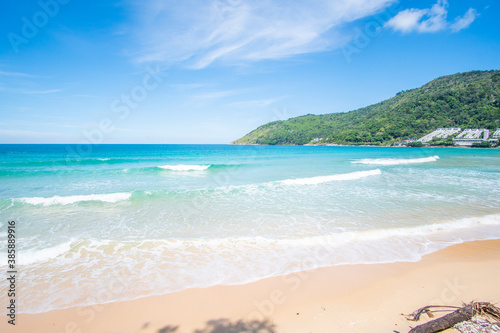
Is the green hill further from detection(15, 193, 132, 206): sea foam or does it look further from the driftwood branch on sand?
the driftwood branch on sand

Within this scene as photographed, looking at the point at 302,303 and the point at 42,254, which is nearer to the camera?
the point at 302,303

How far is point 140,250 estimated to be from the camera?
225 inches

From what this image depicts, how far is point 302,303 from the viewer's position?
12.0 ft

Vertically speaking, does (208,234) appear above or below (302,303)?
above

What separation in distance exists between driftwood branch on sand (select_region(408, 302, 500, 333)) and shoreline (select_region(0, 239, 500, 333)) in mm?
195

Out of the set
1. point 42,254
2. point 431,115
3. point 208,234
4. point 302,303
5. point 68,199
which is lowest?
point 302,303

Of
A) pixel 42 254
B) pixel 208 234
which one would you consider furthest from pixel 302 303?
pixel 42 254

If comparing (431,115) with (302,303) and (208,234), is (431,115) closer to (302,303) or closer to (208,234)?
(208,234)

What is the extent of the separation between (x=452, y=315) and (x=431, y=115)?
405ft

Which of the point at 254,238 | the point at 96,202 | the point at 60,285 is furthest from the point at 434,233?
the point at 96,202

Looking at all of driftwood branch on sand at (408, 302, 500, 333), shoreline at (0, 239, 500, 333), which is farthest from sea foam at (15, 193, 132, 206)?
driftwood branch on sand at (408, 302, 500, 333)

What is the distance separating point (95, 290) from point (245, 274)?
2.80 meters

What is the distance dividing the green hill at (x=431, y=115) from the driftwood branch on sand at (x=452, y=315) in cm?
11375

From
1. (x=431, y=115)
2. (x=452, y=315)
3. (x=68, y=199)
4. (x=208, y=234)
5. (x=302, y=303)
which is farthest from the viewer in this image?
(x=431, y=115)
